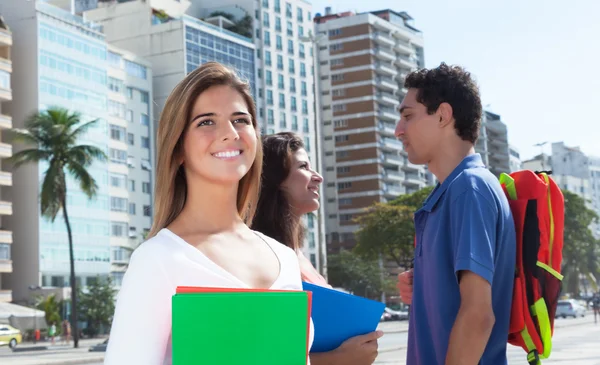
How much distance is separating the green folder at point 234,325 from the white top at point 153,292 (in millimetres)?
158

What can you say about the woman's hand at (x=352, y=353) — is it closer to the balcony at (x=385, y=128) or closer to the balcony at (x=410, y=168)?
the balcony at (x=385, y=128)

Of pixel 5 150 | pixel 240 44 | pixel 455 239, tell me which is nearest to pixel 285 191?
pixel 455 239

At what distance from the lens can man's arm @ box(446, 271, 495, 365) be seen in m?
2.96

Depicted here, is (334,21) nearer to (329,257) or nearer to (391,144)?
(391,144)

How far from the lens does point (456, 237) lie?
3.09 meters

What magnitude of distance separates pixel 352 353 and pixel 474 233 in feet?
1.93

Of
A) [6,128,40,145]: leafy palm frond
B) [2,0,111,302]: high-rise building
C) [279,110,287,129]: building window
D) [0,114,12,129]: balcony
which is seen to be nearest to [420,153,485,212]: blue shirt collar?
[6,128,40,145]: leafy palm frond

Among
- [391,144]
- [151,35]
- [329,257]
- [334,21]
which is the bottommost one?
[329,257]

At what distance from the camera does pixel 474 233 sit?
3053 mm

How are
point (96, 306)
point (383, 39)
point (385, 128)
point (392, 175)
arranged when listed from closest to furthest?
point (96, 306) < point (392, 175) < point (385, 128) < point (383, 39)

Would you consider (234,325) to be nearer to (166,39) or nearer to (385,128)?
(166,39)

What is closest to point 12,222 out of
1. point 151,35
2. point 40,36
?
point 40,36

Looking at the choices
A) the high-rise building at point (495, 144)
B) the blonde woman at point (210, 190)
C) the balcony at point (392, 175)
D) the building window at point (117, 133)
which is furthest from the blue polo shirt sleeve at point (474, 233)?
the high-rise building at point (495, 144)

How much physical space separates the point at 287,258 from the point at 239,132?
38cm
